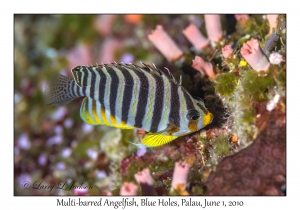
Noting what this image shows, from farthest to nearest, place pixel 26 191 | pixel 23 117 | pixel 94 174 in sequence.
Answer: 1. pixel 23 117
2. pixel 26 191
3. pixel 94 174

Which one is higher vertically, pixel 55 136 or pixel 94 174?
pixel 55 136

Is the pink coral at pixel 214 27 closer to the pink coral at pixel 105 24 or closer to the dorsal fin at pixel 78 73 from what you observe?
the dorsal fin at pixel 78 73

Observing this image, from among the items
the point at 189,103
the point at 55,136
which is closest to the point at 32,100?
the point at 55,136

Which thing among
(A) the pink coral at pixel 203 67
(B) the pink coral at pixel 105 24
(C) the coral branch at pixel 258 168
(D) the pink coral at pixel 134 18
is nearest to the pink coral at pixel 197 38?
(A) the pink coral at pixel 203 67

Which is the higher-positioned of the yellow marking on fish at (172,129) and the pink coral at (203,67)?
the pink coral at (203,67)

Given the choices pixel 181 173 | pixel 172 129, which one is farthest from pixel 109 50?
pixel 181 173
